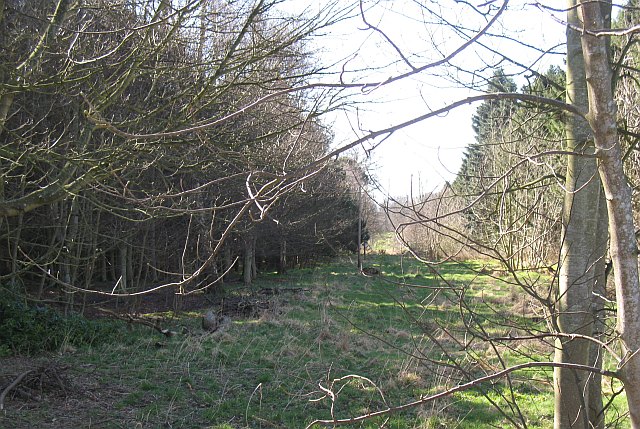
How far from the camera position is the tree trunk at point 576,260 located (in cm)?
257

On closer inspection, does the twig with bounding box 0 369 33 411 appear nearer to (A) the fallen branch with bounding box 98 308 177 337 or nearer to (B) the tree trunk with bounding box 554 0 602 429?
(A) the fallen branch with bounding box 98 308 177 337

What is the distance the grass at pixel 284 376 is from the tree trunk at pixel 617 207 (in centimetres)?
122

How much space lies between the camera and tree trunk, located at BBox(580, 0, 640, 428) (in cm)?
159

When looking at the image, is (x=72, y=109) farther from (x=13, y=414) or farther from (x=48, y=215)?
(x=13, y=414)

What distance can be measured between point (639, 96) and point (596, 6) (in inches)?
390

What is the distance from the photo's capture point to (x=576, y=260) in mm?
2600

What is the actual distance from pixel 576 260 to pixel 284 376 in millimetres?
6543

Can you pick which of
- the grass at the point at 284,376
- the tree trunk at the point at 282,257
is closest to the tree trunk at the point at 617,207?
the grass at the point at 284,376

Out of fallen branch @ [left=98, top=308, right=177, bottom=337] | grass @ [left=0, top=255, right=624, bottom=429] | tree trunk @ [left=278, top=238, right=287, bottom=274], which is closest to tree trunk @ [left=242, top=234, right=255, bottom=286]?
tree trunk @ [left=278, top=238, right=287, bottom=274]

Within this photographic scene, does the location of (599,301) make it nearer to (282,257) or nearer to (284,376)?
(284,376)

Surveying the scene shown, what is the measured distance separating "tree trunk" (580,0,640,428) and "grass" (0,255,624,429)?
Result: 4.01ft

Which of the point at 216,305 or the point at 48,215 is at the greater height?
the point at 48,215

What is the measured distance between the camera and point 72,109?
32.6 feet

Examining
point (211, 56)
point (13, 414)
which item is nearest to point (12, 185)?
point (13, 414)
